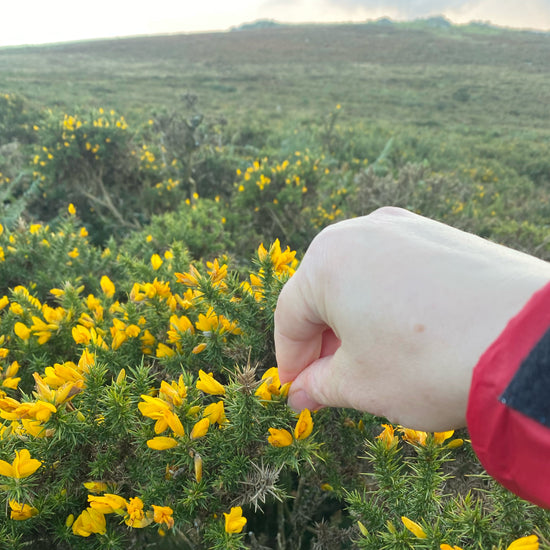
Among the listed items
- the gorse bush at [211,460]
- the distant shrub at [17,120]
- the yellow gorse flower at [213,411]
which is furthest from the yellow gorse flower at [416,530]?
the distant shrub at [17,120]

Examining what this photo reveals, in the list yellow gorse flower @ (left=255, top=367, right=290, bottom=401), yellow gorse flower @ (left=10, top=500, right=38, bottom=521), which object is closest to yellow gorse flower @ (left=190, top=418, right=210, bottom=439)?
yellow gorse flower @ (left=255, top=367, right=290, bottom=401)

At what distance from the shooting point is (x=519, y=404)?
1.55 feet

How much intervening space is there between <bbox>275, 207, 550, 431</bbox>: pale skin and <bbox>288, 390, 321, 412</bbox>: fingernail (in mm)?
59

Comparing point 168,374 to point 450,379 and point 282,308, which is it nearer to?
point 282,308

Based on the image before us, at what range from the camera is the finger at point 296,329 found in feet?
2.77

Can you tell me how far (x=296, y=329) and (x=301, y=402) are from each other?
0.21 m

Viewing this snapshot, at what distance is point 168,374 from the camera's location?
4.35 feet

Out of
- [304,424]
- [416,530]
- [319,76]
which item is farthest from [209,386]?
[319,76]

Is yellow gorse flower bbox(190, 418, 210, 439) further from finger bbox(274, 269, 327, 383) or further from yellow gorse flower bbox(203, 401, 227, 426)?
finger bbox(274, 269, 327, 383)

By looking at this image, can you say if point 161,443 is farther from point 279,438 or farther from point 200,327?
point 200,327

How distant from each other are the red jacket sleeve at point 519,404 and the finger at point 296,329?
15.2 inches

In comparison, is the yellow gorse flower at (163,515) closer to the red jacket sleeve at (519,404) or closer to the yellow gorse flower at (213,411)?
the yellow gorse flower at (213,411)

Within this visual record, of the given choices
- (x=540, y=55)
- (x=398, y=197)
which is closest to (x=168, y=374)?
(x=398, y=197)

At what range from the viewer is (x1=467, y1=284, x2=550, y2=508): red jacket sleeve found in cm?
47
